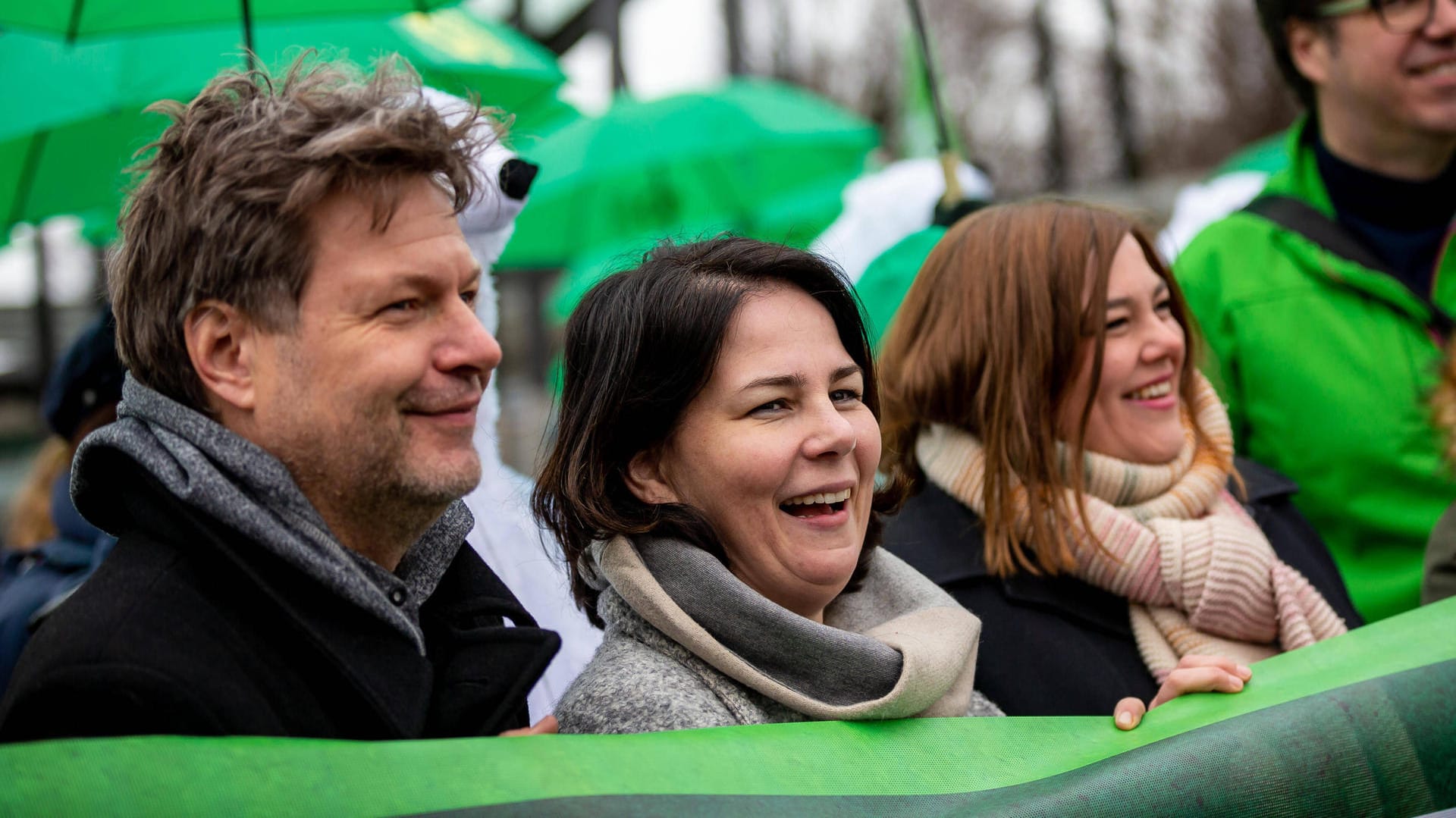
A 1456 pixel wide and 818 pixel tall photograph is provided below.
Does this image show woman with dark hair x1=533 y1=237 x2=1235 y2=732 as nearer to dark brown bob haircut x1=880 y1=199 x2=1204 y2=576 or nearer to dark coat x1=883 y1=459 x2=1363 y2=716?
dark coat x1=883 y1=459 x2=1363 y2=716

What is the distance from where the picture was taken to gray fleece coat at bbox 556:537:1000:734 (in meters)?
2.02

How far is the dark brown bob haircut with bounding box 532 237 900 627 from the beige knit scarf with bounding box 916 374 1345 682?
790mm

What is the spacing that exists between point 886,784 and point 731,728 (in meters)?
0.22

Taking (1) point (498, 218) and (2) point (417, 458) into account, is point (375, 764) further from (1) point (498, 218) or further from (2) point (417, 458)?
(1) point (498, 218)

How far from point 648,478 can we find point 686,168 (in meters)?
6.09

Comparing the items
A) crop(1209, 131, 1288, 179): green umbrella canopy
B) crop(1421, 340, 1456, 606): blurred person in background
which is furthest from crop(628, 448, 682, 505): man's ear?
crop(1209, 131, 1288, 179): green umbrella canopy

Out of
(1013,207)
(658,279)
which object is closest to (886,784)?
(658,279)

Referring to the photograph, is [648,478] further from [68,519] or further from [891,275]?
[68,519]

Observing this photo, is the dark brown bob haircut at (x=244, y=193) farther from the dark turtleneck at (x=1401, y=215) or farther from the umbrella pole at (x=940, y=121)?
the dark turtleneck at (x=1401, y=215)

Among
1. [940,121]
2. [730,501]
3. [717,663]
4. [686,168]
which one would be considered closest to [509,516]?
[730,501]

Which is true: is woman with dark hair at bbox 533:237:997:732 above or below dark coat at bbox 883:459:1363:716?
above

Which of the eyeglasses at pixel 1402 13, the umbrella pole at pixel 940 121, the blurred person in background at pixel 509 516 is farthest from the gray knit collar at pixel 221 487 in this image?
the eyeglasses at pixel 1402 13

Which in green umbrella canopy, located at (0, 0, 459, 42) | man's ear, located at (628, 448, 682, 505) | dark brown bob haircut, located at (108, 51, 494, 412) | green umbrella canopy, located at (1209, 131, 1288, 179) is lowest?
green umbrella canopy, located at (1209, 131, 1288, 179)

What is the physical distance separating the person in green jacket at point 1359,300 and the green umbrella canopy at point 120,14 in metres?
2.54
